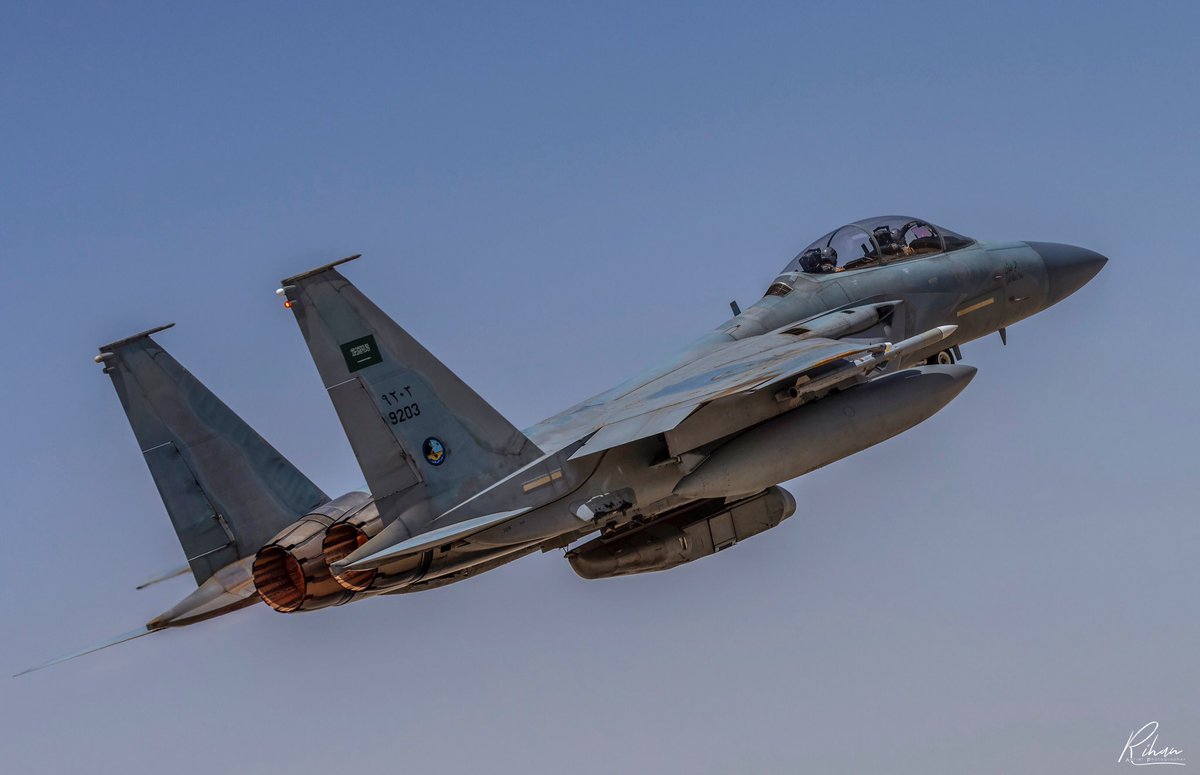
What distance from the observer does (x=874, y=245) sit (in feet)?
61.9

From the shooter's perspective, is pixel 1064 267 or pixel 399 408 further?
pixel 1064 267

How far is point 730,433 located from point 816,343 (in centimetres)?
139

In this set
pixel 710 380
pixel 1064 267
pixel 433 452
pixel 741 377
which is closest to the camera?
pixel 741 377

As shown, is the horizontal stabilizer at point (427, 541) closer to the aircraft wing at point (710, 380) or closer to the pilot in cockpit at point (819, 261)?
the aircraft wing at point (710, 380)

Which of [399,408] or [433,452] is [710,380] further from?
[399,408]

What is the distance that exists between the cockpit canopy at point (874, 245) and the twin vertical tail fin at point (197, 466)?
6914mm

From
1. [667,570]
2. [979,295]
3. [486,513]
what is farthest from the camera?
[979,295]

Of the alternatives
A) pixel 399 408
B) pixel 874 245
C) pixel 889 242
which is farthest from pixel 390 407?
pixel 889 242

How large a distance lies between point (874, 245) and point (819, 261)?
0.75 meters

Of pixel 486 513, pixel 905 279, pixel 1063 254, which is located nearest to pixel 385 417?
pixel 486 513

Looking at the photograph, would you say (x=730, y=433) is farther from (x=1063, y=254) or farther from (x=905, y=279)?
(x=1063, y=254)

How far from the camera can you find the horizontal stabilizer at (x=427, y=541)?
14.9m

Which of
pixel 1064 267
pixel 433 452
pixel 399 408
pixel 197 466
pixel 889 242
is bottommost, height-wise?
pixel 1064 267

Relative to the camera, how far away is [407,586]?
16.1 m
